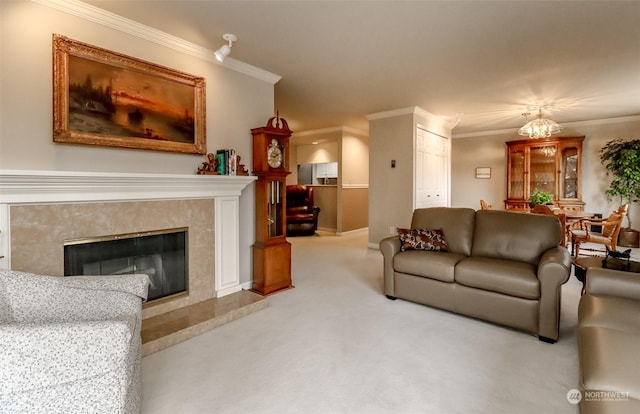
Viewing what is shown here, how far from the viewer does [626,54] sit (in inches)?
125

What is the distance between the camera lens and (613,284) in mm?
1992

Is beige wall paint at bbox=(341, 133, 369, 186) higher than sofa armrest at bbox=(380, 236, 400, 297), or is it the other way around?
beige wall paint at bbox=(341, 133, 369, 186)

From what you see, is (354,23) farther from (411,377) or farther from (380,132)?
(380,132)

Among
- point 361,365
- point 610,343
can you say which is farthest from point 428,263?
point 610,343

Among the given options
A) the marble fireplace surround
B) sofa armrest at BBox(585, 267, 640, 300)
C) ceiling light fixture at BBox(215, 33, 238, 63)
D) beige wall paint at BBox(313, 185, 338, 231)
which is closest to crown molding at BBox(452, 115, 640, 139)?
beige wall paint at BBox(313, 185, 338, 231)

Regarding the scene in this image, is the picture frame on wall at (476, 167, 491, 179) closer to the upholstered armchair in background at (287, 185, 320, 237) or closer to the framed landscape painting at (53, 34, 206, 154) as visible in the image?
the upholstered armchair in background at (287, 185, 320, 237)

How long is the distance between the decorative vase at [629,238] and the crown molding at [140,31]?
6.92m

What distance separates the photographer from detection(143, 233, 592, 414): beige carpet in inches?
67.4

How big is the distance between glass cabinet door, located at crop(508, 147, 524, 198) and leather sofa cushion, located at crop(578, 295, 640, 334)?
575 centimetres

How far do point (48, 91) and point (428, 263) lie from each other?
3316 mm

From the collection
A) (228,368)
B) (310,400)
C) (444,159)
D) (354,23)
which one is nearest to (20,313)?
(228,368)

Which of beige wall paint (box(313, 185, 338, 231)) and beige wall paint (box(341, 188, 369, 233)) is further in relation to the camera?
beige wall paint (box(313, 185, 338, 231))

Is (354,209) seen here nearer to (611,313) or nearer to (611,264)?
(611,264)

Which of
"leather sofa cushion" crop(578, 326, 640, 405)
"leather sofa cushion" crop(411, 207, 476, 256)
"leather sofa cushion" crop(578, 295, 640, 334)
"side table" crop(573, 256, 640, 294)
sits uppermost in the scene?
"leather sofa cushion" crop(411, 207, 476, 256)
